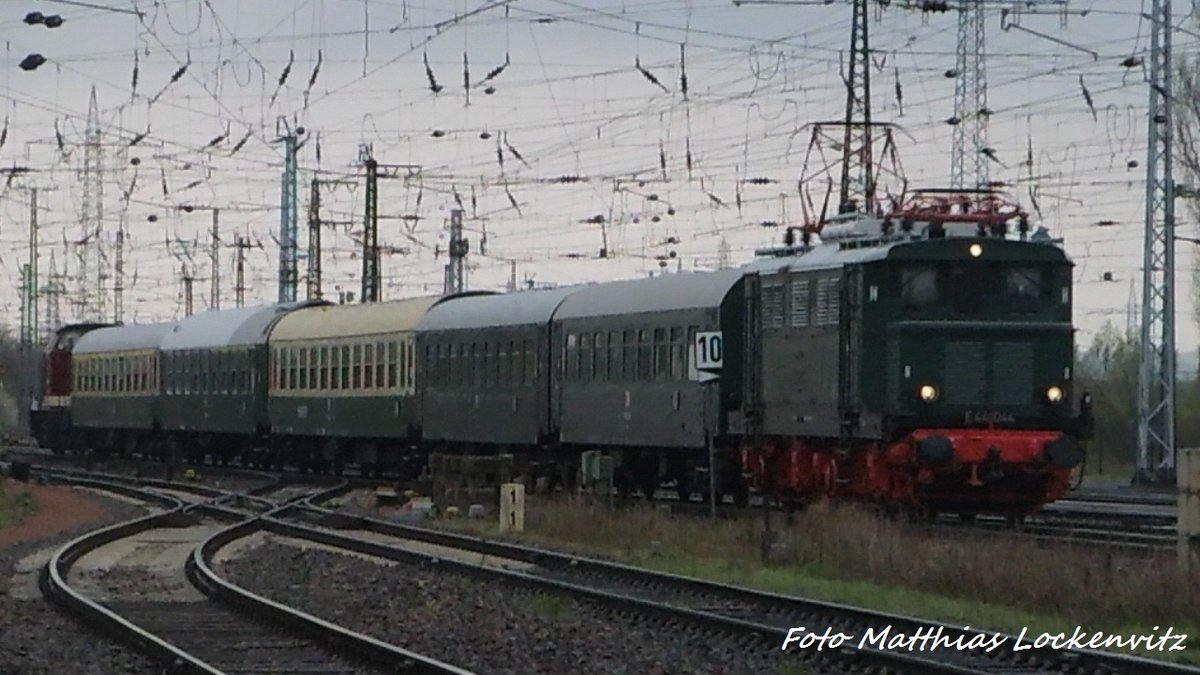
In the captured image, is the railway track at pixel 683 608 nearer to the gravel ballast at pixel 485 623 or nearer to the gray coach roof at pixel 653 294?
the gravel ballast at pixel 485 623

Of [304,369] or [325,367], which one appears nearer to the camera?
[325,367]

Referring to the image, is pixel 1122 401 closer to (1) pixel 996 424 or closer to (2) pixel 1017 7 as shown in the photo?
(2) pixel 1017 7

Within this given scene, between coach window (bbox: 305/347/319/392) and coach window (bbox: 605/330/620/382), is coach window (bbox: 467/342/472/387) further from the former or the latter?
coach window (bbox: 305/347/319/392)

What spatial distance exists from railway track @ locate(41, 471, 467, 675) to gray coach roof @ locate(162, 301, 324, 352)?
27.8 m

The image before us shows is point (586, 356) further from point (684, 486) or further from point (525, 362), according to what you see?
point (684, 486)

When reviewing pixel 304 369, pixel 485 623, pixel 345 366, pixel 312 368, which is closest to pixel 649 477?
pixel 345 366

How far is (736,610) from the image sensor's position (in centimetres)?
1898

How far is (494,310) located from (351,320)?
8001 millimetres

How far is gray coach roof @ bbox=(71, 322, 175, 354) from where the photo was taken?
61156 millimetres

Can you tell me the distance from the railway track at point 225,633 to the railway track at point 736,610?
2.64 m

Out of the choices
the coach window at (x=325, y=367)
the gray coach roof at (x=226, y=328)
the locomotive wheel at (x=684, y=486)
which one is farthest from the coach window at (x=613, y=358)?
the gray coach roof at (x=226, y=328)

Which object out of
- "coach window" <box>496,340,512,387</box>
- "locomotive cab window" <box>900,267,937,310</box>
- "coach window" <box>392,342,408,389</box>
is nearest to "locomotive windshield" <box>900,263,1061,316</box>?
"locomotive cab window" <box>900,267,937,310</box>

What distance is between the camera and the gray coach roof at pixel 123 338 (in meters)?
61.2

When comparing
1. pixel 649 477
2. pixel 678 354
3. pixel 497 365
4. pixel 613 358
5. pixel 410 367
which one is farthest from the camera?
pixel 410 367
